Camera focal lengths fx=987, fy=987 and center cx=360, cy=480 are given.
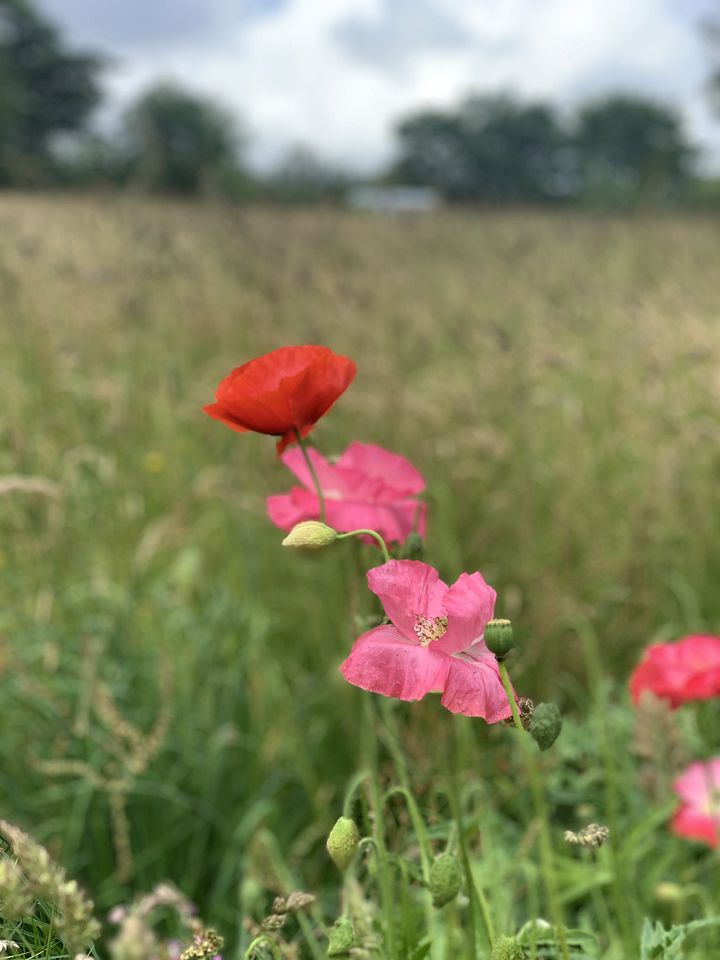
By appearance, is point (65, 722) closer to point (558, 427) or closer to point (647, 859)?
point (647, 859)

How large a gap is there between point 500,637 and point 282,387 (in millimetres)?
244

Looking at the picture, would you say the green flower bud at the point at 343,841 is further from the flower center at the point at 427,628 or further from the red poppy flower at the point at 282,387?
the red poppy flower at the point at 282,387

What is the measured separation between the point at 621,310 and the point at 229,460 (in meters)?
1.97

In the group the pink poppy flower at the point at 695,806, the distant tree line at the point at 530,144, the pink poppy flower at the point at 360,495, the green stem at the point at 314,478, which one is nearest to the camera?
the green stem at the point at 314,478

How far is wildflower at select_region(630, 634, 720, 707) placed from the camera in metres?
1.09

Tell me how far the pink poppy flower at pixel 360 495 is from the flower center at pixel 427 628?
185mm

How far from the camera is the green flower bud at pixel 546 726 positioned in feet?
1.79

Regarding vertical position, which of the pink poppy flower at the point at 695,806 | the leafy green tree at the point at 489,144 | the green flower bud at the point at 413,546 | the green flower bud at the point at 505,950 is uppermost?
the leafy green tree at the point at 489,144

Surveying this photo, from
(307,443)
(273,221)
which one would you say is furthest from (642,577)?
(273,221)

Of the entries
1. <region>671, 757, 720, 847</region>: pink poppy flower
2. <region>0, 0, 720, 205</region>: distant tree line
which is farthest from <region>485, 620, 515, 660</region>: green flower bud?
<region>0, 0, 720, 205</region>: distant tree line

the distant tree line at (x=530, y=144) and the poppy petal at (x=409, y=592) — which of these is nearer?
the poppy petal at (x=409, y=592)

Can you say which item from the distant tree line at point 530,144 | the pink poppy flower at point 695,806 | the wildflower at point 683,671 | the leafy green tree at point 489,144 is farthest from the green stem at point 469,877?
the leafy green tree at point 489,144

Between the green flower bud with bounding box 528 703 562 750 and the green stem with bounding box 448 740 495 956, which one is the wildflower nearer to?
the green stem with bounding box 448 740 495 956

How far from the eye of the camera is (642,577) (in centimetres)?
224
